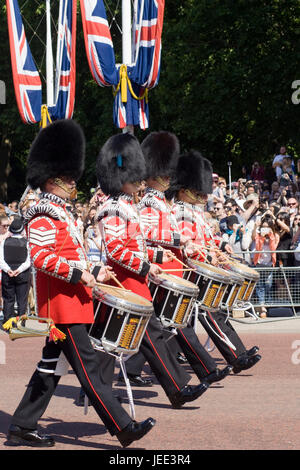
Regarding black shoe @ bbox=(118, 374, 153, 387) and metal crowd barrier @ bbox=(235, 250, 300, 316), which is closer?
black shoe @ bbox=(118, 374, 153, 387)

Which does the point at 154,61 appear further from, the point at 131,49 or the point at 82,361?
the point at 82,361

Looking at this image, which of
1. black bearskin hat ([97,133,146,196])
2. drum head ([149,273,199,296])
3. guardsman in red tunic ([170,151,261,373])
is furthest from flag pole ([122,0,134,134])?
drum head ([149,273,199,296])

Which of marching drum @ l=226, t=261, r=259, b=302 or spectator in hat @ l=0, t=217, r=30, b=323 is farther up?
marching drum @ l=226, t=261, r=259, b=302

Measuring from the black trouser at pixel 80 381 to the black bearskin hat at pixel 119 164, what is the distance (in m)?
1.54

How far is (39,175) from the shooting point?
6270 mm

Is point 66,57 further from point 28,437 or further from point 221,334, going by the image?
point 28,437

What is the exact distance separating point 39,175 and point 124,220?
34.6 inches

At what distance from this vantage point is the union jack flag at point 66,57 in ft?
61.6

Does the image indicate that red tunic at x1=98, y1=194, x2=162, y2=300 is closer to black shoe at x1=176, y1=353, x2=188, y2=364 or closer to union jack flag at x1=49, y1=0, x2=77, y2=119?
black shoe at x1=176, y1=353, x2=188, y2=364

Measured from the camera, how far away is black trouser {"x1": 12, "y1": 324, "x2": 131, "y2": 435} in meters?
5.83

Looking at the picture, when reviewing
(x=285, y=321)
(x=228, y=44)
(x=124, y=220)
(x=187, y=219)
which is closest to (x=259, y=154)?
(x=228, y=44)

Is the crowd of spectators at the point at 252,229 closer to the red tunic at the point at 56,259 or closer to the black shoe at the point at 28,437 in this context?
the red tunic at the point at 56,259

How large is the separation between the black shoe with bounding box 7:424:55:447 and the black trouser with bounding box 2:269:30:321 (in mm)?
7591

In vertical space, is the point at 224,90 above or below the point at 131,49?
below
